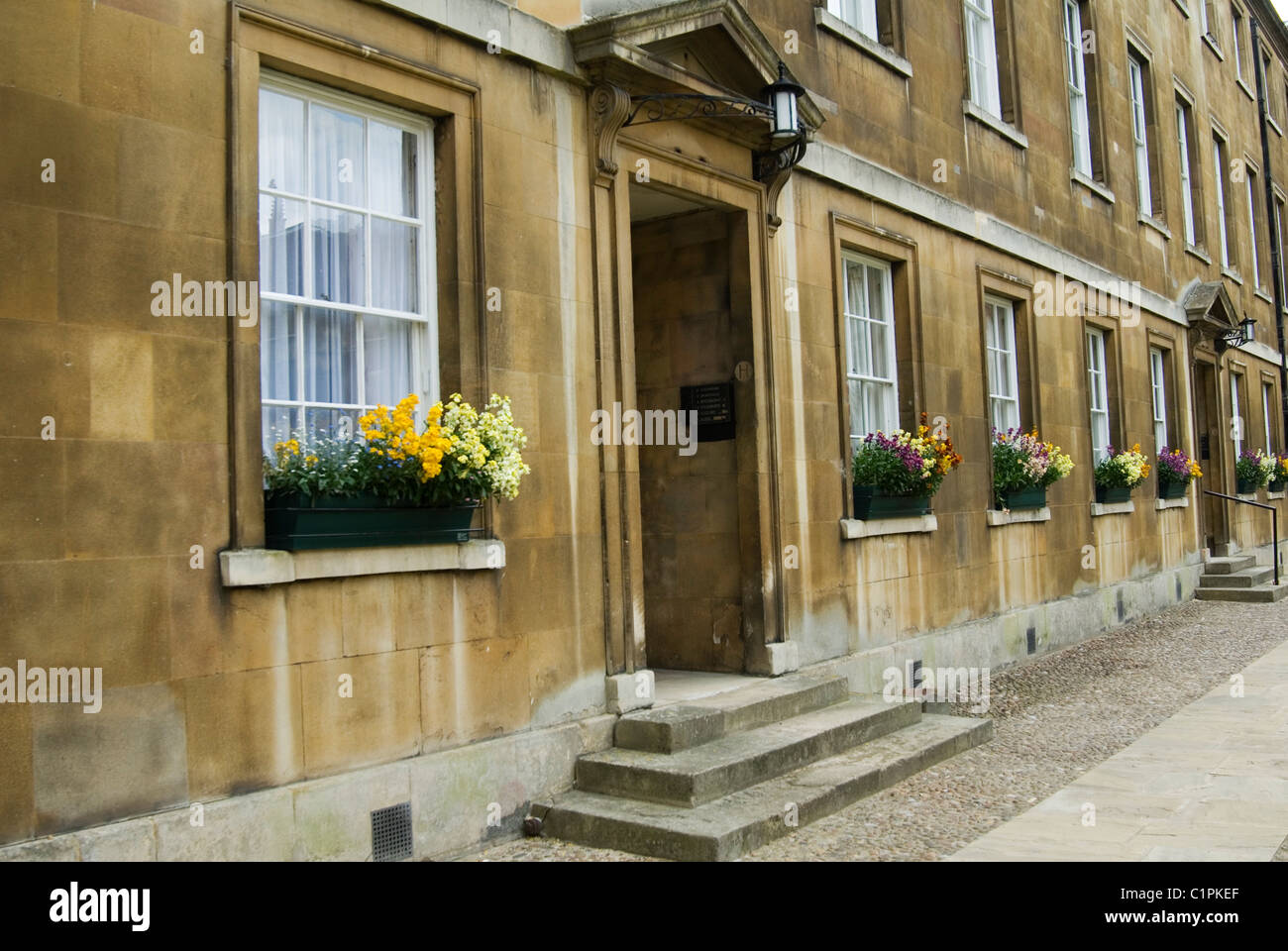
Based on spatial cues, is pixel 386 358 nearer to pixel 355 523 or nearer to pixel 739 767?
pixel 355 523

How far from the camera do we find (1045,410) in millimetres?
13188

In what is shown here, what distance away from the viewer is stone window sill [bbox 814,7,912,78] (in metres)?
9.45

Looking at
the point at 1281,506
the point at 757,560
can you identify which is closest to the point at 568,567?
the point at 757,560

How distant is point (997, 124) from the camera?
12391mm

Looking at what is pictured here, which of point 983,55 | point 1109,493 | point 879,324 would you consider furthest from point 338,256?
point 1109,493

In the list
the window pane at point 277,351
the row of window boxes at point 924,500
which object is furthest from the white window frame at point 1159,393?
the window pane at point 277,351

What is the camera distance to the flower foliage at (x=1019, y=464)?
39.0ft

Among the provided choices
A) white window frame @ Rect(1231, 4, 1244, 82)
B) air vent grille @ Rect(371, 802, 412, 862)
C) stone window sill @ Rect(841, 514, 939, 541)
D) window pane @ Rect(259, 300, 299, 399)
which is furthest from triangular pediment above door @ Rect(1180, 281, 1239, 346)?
air vent grille @ Rect(371, 802, 412, 862)

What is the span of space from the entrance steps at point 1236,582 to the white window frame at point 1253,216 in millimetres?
7530

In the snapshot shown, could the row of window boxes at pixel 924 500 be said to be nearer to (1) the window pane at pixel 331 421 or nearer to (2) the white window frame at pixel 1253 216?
(1) the window pane at pixel 331 421

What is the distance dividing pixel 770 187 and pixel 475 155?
118 inches

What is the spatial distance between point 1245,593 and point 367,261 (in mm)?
15644

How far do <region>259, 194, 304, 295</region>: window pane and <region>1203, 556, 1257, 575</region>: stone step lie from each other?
54.2ft
